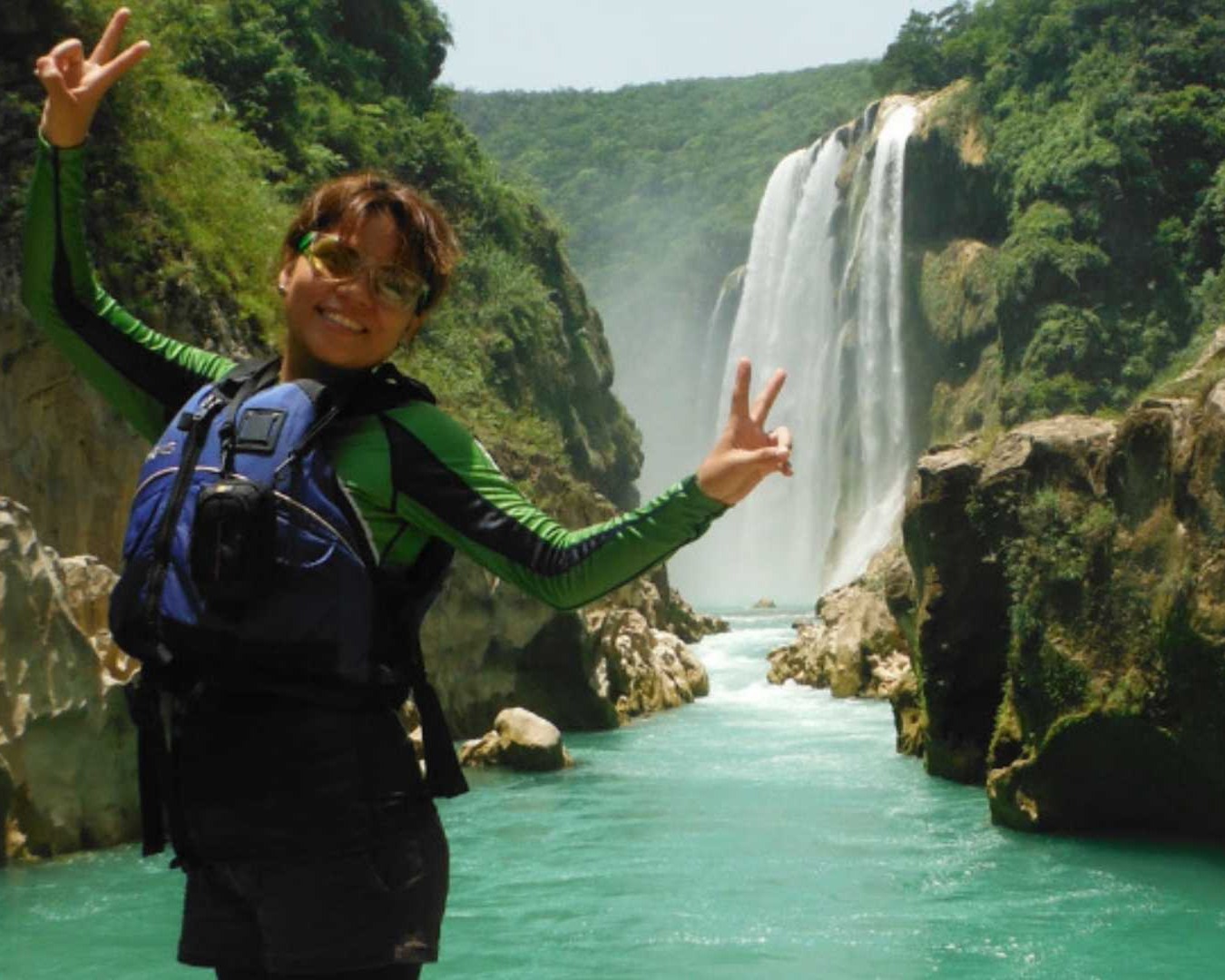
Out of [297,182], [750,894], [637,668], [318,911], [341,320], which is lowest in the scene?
[750,894]

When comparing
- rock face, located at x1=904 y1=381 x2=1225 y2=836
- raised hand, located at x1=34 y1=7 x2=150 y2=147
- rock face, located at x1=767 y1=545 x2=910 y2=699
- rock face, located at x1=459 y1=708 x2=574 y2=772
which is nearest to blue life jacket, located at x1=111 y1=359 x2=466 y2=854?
raised hand, located at x1=34 y1=7 x2=150 y2=147

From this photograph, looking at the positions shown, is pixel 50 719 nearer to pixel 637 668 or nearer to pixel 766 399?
pixel 766 399

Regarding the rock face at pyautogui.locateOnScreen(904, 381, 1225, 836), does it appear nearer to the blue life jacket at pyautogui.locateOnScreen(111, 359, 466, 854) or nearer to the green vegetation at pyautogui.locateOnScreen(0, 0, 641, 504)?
the green vegetation at pyautogui.locateOnScreen(0, 0, 641, 504)

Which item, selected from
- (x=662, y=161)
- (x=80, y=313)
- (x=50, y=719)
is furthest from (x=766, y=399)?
(x=662, y=161)

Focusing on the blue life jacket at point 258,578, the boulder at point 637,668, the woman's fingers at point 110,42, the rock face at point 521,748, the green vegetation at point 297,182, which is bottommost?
the rock face at point 521,748

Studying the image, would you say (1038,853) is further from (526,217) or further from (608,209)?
(608,209)

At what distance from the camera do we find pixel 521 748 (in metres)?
14.3

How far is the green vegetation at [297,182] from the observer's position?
14367 millimetres

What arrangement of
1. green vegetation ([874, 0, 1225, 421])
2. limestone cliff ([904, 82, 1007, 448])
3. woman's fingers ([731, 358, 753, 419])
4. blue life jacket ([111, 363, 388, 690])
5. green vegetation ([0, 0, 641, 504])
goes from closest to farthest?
blue life jacket ([111, 363, 388, 690])
woman's fingers ([731, 358, 753, 419])
green vegetation ([0, 0, 641, 504])
green vegetation ([874, 0, 1225, 421])
limestone cliff ([904, 82, 1007, 448])

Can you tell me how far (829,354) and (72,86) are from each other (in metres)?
44.3

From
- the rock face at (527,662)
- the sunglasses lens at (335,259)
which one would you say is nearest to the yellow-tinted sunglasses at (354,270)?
the sunglasses lens at (335,259)

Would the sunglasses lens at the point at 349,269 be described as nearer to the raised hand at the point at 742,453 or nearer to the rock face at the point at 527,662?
the raised hand at the point at 742,453

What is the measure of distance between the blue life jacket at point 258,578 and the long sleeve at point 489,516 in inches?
1.9

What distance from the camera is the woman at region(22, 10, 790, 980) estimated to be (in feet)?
6.26
